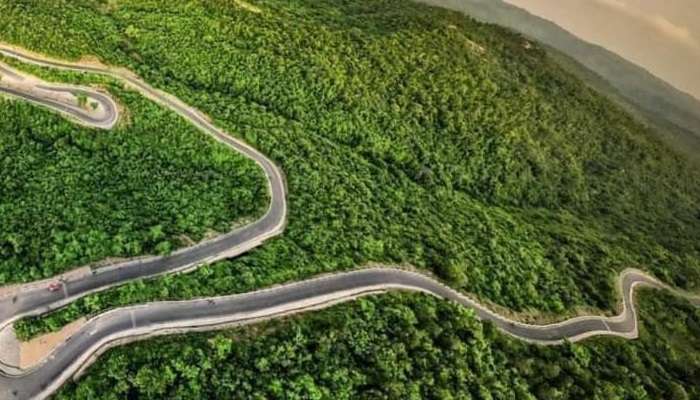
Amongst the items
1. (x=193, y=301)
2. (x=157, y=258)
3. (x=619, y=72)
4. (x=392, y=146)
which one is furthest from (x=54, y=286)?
(x=619, y=72)

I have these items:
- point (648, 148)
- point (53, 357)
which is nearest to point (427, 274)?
point (53, 357)

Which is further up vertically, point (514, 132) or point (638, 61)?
point (638, 61)

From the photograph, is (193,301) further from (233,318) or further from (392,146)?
(392,146)

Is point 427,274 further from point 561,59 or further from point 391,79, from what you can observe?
point 561,59

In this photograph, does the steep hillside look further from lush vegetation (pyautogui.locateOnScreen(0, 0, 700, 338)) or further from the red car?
the red car

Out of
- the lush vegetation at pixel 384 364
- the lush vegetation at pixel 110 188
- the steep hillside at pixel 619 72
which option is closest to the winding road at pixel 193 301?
the lush vegetation at pixel 110 188

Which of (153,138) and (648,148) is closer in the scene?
(153,138)

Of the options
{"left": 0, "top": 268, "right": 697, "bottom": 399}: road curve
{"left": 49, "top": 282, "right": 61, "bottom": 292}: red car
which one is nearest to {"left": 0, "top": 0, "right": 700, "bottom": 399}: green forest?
{"left": 0, "top": 268, "right": 697, "bottom": 399}: road curve
